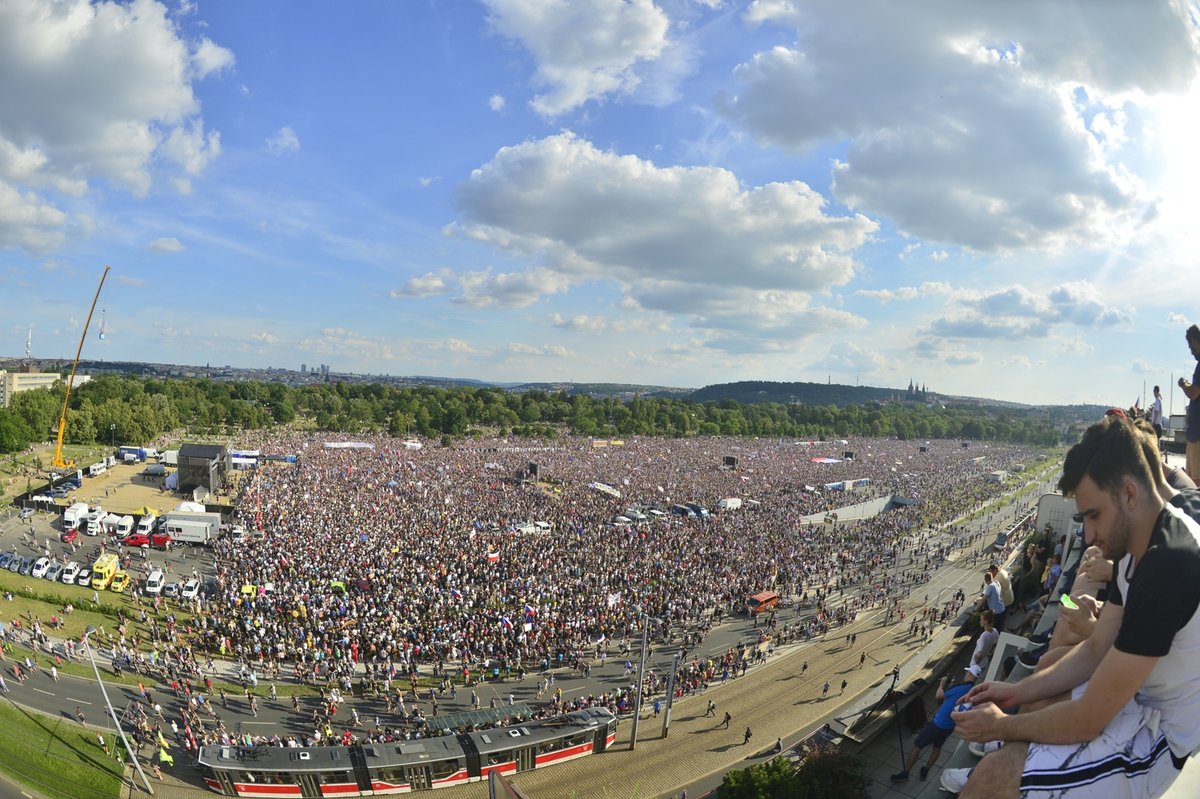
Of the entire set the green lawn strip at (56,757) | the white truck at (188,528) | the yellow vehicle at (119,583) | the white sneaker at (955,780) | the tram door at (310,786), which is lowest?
the green lawn strip at (56,757)

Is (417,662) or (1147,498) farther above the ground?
(1147,498)

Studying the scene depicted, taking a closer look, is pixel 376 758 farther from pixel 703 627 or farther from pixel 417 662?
pixel 703 627

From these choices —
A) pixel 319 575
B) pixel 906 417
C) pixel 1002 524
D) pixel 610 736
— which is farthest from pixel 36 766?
pixel 906 417

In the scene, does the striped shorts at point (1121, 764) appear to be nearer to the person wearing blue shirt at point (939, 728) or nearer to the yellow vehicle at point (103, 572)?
the person wearing blue shirt at point (939, 728)

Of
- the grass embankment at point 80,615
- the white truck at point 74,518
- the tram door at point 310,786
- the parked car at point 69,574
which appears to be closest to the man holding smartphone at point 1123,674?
the tram door at point 310,786

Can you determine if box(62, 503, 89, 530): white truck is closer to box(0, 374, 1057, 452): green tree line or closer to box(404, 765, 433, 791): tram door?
box(404, 765, 433, 791): tram door

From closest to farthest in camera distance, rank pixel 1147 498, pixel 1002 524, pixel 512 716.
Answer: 1. pixel 1147 498
2. pixel 512 716
3. pixel 1002 524

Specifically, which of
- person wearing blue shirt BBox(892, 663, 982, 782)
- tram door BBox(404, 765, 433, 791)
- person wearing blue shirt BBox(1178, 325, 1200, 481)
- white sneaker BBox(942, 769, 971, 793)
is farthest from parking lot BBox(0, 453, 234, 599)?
person wearing blue shirt BBox(1178, 325, 1200, 481)
